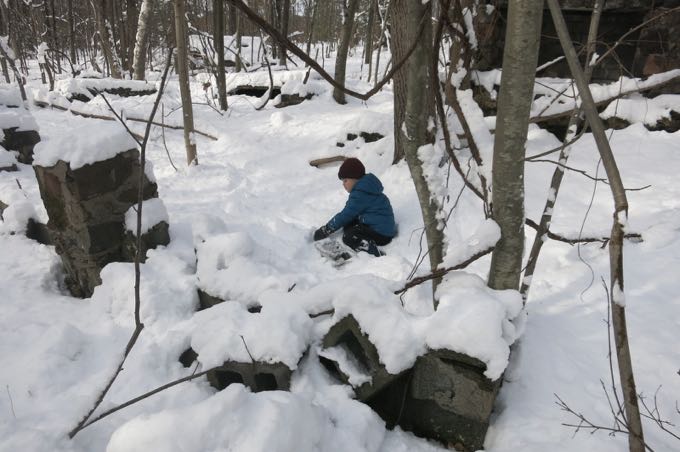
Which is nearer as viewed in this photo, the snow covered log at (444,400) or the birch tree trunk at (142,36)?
the snow covered log at (444,400)

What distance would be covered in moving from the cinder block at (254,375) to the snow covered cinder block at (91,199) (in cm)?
158

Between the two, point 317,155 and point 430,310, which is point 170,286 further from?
point 317,155

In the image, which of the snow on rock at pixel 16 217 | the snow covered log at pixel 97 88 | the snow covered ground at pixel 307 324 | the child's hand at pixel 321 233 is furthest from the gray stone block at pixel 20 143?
the child's hand at pixel 321 233

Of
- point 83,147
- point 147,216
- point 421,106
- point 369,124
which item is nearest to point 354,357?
point 421,106

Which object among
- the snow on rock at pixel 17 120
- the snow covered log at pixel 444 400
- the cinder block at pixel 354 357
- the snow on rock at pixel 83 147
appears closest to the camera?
the snow covered log at pixel 444 400

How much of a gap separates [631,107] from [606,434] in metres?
4.37

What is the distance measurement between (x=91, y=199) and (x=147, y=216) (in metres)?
0.40

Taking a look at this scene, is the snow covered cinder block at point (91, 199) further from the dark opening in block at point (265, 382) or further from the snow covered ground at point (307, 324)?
the dark opening in block at point (265, 382)

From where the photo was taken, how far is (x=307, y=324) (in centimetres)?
204

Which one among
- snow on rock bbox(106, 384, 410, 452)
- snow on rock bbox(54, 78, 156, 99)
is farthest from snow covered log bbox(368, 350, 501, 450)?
snow on rock bbox(54, 78, 156, 99)

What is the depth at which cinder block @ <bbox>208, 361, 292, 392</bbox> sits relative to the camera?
1880 millimetres

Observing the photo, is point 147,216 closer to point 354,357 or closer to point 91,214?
point 91,214

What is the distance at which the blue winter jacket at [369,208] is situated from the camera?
151 inches

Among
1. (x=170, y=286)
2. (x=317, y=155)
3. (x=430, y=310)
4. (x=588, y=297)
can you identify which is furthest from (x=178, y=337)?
(x=317, y=155)
